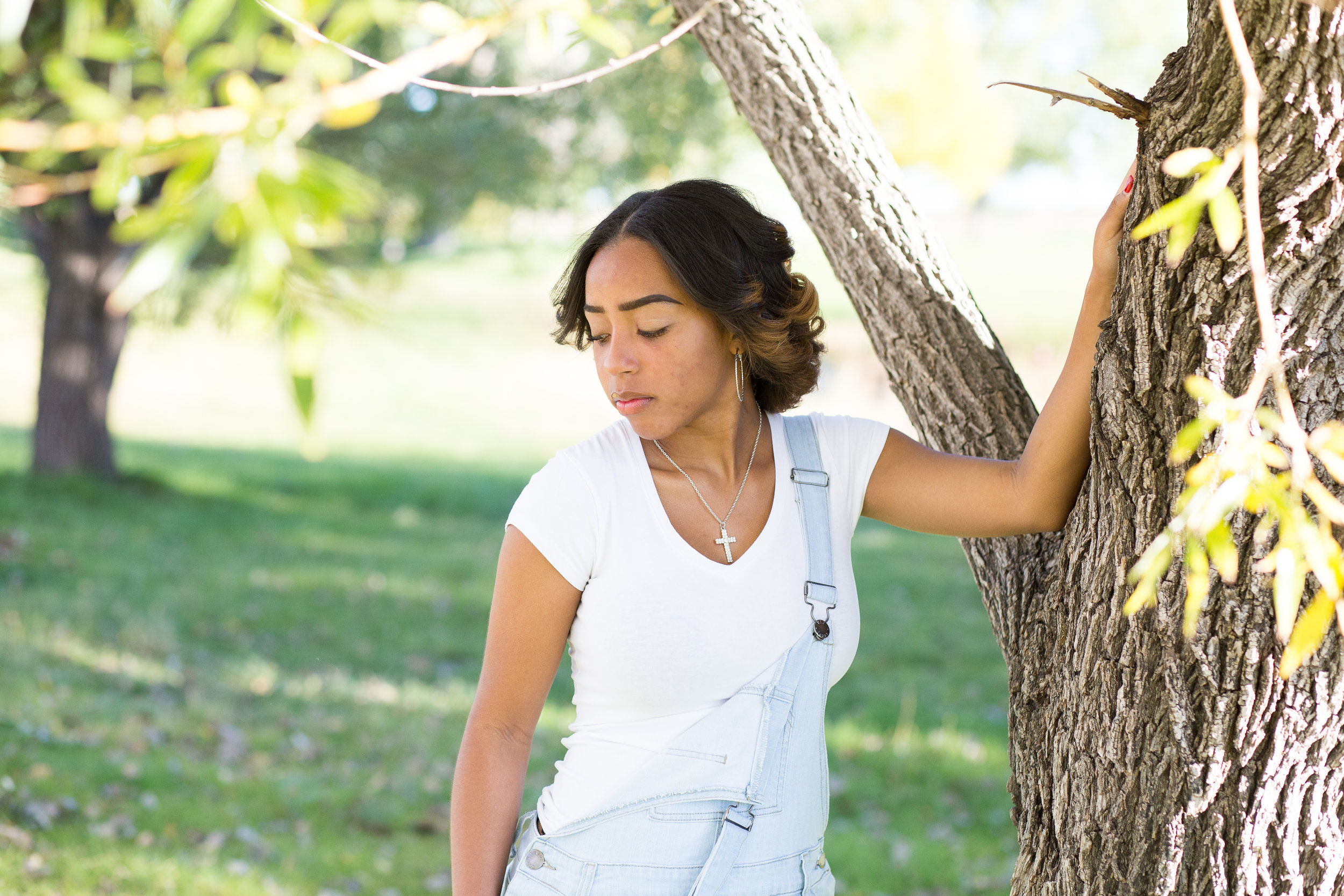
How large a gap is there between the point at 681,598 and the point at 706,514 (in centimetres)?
18

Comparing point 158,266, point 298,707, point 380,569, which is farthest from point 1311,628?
point 380,569

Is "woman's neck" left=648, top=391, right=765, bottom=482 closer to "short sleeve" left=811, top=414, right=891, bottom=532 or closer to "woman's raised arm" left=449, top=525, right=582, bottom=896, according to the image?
"short sleeve" left=811, top=414, right=891, bottom=532

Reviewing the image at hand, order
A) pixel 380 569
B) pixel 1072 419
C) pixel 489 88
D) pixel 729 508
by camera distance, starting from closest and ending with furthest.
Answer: pixel 489 88 → pixel 1072 419 → pixel 729 508 → pixel 380 569

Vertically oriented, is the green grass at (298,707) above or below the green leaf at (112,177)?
below

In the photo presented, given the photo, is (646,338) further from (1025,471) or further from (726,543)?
(1025,471)

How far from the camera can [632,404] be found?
174cm

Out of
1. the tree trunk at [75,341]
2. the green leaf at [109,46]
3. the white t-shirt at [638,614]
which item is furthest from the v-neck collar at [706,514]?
the tree trunk at [75,341]

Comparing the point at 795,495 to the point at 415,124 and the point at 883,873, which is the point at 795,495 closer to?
the point at 883,873

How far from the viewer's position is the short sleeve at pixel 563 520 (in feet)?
5.36

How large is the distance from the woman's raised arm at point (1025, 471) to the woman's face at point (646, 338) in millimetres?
335

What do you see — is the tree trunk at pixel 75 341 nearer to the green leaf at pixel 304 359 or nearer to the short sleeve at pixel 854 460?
the short sleeve at pixel 854 460

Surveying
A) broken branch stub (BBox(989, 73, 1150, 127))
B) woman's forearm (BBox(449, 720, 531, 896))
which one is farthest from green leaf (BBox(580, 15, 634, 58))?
woman's forearm (BBox(449, 720, 531, 896))

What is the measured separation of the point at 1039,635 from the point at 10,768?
13.2 feet

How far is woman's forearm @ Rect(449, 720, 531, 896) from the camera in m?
1.68
